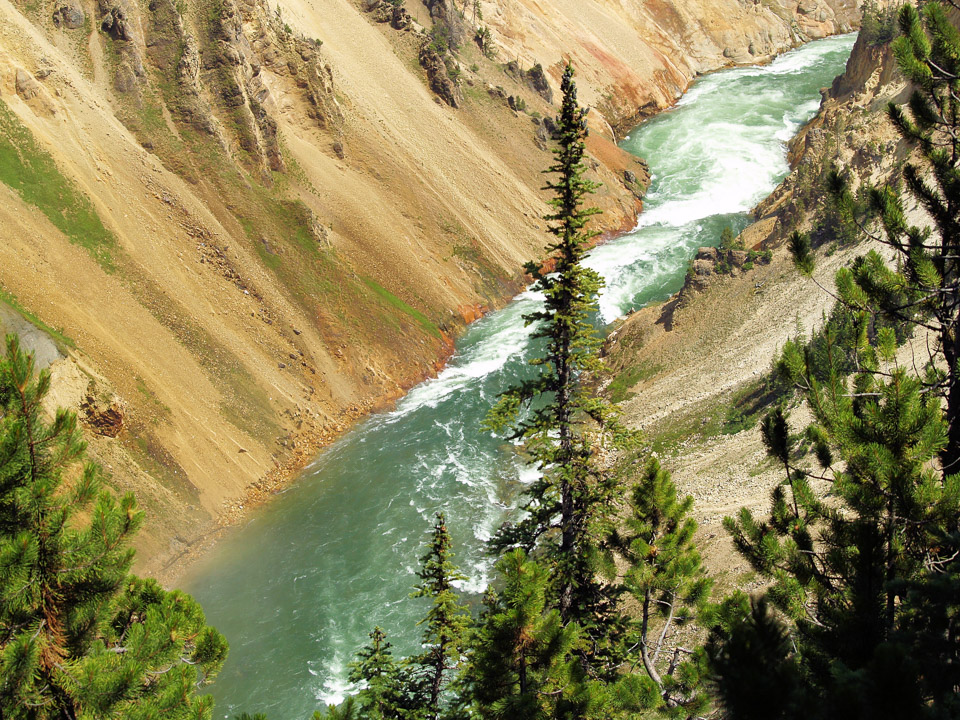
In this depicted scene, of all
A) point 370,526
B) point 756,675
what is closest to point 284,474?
point 370,526

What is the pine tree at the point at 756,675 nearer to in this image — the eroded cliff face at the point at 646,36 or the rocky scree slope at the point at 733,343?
the rocky scree slope at the point at 733,343

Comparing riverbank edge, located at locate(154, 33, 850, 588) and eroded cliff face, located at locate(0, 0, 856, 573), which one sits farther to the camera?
eroded cliff face, located at locate(0, 0, 856, 573)

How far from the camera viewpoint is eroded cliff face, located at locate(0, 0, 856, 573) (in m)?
28.6

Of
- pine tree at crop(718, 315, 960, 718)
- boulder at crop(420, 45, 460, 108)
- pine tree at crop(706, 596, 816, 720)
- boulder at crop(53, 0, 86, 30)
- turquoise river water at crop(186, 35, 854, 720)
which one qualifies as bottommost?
turquoise river water at crop(186, 35, 854, 720)

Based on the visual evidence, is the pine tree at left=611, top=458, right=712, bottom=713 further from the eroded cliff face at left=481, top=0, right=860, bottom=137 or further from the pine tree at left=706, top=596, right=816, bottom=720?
the eroded cliff face at left=481, top=0, right=860, bottom=137

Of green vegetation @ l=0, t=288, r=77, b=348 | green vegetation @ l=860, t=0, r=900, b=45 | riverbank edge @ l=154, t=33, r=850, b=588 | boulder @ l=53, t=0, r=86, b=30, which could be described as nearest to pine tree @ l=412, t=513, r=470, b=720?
riverbank edge @ l=154, t=33, r=850, b=588

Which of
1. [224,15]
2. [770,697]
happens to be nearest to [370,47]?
[224,15]

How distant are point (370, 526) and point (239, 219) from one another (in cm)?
1797

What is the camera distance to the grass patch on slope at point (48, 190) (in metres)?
31.0

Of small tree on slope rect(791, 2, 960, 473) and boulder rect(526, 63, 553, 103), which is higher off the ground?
boulder rect(526, 63, 553, 103)

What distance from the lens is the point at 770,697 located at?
5.57 m

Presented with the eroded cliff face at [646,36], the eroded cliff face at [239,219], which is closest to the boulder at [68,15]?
the eroded cliff face at [239,219]

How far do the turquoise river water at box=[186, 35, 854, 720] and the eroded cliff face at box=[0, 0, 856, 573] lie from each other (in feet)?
5.33

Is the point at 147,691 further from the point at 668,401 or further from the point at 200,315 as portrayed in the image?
the point at 200,315
